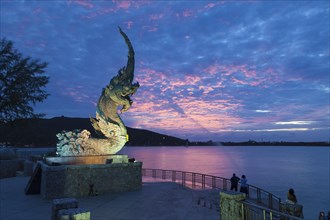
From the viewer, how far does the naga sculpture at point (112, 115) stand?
642 inches

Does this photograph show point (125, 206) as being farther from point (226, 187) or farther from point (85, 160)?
point (226, 187)

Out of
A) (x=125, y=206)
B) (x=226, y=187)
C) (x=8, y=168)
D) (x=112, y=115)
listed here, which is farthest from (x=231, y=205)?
(x=8, y=168)

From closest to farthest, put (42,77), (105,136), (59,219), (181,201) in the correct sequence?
(59,219) < (181,201) < (105,136) < (42,77)

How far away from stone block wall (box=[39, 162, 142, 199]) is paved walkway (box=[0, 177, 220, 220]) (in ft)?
1.62

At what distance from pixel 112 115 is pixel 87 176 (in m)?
4.44

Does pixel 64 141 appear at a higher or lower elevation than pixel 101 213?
higher

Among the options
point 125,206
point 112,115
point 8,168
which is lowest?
point 125,206

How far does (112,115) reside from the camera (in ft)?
56.9

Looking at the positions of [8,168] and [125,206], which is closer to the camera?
[125,206]

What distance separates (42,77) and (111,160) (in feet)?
35.2

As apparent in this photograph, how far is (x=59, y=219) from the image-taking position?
6023mm

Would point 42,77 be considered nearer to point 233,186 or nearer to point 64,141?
point 64,141

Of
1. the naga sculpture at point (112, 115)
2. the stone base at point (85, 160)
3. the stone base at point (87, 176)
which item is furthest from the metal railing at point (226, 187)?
the naga sculpture at point (112, 115)

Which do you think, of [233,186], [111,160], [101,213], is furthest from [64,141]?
[233,186]
